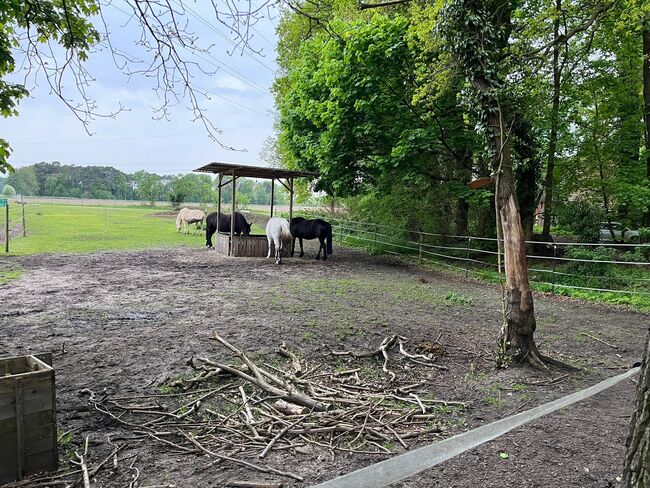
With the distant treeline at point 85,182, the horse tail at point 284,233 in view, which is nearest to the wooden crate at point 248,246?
the horse tail at point 284,233

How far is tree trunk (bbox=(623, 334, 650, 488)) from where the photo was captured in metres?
1.46

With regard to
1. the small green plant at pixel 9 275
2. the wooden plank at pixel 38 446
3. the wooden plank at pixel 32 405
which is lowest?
the small green plant at pixel 9 275

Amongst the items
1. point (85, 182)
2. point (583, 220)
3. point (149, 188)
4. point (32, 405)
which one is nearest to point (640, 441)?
point (32, 405)

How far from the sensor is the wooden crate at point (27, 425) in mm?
2297

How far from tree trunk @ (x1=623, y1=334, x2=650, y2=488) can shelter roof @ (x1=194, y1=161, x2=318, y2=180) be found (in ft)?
38.6

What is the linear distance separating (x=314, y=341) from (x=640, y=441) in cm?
389

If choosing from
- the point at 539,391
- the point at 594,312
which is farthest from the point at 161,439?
the point at 594,312

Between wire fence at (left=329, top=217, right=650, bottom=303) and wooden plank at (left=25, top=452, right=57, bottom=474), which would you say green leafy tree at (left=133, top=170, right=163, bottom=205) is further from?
wooden plank at (left=25, top=452, right=57, bottom=474)

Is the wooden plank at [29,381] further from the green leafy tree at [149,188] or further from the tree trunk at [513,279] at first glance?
the green leafy tree at [149,188]

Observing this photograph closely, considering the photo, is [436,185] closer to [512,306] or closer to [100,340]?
[512,306]

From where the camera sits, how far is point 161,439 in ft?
9.35

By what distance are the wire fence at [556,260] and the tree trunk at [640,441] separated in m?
7.20

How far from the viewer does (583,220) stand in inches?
456

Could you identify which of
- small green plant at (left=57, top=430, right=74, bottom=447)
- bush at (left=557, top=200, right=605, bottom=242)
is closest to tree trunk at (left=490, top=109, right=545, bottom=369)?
small green plant at (left=57, top=430, right=74, bottom=447)
